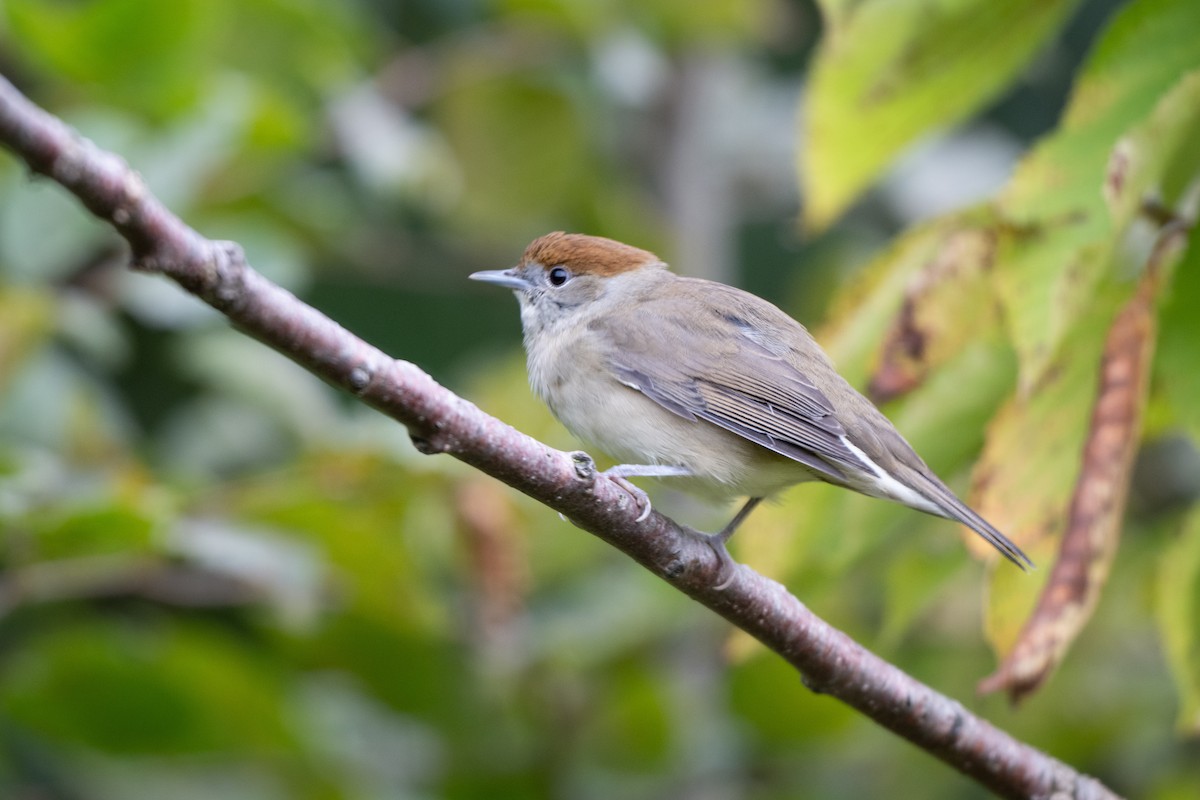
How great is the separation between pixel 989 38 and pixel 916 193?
3211 millimetres

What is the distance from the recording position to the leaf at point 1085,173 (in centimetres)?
208

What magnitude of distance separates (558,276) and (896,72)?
132cm

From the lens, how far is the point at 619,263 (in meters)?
Result: 3.56

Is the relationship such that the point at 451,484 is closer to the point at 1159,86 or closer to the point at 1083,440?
the point at 1083,440

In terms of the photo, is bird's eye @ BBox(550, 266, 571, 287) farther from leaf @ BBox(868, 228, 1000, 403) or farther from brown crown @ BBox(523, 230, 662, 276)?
leaf @ BBox(868, 228, 1000, 403)

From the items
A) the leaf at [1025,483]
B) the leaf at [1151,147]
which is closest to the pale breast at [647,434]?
the leaf at [1025,483]

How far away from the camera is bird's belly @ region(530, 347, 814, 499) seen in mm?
2822

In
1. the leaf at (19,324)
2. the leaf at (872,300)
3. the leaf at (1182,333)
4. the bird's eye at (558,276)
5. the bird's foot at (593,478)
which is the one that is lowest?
the bird's foot at (593,478)

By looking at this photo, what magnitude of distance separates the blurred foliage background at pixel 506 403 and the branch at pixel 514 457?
0.25 m

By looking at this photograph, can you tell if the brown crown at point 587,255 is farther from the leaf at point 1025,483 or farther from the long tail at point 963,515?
the leaf at point 1025,483

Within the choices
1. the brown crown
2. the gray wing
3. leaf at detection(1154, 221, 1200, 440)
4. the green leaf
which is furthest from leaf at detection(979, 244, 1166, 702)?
the green leaf

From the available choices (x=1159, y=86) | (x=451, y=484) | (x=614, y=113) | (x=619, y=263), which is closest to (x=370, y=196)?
(x=614, y=113)

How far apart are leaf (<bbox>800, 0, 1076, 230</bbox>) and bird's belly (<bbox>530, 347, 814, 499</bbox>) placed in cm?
53

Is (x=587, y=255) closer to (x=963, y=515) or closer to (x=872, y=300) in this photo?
(x=872, y=300)
